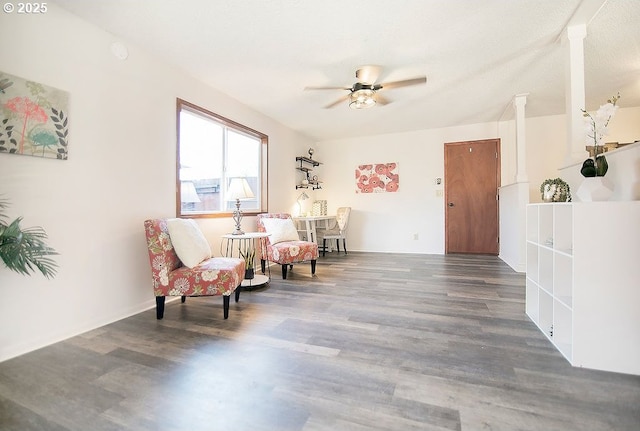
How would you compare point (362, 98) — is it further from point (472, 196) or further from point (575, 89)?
point (472, 196)

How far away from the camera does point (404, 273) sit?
373cm

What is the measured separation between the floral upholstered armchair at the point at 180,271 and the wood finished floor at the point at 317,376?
231mm

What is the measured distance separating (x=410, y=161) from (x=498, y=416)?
4.78m

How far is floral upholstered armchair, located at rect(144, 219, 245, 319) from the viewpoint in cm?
224

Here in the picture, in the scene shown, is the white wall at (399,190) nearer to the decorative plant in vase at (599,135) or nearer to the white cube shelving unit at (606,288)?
the decorative plant in vase at (599,135)

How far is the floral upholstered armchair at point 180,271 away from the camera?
7.35 ft

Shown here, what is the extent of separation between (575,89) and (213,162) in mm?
3700

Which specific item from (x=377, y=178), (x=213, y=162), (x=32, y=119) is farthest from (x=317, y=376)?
(x=377, y=178)

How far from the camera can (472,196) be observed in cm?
507

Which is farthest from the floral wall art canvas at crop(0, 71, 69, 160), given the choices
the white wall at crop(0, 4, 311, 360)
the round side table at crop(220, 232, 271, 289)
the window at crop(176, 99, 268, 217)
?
the round side table at crop(220, 232, 271, 289)

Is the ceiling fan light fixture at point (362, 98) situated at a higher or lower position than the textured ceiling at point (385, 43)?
lower

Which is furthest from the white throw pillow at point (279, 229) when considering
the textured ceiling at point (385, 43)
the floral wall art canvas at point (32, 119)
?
the floral wall art canvas at point (32, 119)

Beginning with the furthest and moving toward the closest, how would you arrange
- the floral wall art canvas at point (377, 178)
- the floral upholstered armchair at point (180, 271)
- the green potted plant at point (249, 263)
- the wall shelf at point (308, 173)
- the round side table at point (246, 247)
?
the floral wall art canvas at point (377, 178) < the wall shelf at point (308, 173) < the green potted plant at point (249, 263) < the round side table at point (246, 247) < the floral upholstered armchair at point (180, 271)

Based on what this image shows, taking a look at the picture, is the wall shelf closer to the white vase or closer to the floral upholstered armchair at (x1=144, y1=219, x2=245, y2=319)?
the floral upholstered armchair at (x1=144, y1=219, x2=245, y2=319)
